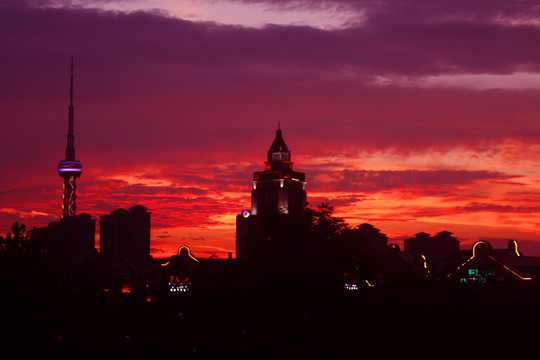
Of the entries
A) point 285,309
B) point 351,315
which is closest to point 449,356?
point 351,315

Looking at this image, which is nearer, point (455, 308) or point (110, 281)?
point (455, 308)

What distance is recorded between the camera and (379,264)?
90938 mm

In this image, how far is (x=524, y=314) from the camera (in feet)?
221

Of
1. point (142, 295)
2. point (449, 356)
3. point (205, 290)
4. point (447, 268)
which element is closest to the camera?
point (449, 356)

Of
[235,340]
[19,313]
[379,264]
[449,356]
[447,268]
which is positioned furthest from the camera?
[447,268]

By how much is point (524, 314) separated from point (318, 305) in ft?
53.1

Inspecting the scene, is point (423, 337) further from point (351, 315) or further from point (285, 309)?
point (285, 309)

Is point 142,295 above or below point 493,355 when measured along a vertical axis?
above

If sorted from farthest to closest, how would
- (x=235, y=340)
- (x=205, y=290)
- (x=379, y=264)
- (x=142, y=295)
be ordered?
1. (x=379, y=264)
2. (x=142, y=295)
3. (x=205, y=290)
4. (x=235, y=340)

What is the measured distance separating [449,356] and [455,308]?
170 inches

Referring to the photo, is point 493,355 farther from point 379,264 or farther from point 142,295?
point 142,295

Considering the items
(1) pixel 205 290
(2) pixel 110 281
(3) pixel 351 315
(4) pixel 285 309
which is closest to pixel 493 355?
(3) pixel 351 315

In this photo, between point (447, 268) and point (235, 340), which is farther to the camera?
point (447, 268)

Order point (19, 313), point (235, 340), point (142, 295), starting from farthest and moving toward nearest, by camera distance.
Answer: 1. point (142, 295)
2. point (235, 340)
3. point (19, 313)
